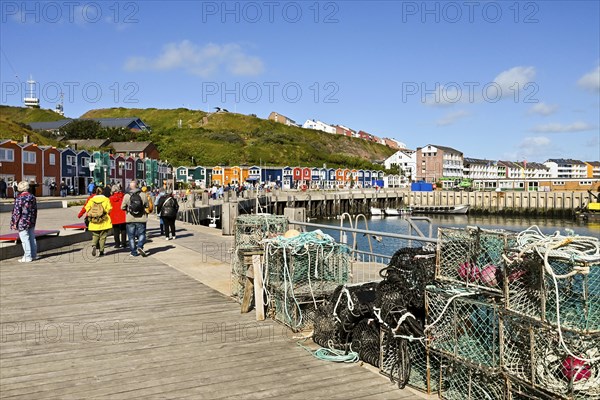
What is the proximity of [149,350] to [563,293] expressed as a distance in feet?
13.8

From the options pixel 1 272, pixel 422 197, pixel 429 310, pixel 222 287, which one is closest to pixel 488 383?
pixel 429 310

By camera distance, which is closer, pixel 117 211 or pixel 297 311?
pixel 297 311

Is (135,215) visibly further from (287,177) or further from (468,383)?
(287,177)

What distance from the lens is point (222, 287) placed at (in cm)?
893

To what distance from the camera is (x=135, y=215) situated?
11.8 meters

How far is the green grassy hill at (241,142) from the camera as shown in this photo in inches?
4518

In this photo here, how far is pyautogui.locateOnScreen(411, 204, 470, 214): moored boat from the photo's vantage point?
66500 mm

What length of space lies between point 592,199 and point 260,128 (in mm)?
113747

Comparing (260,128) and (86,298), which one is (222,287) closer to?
(86,298)

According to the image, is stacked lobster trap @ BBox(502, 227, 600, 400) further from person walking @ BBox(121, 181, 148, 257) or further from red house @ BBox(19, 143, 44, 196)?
red house @ BBox(19, 143, 44, 196)

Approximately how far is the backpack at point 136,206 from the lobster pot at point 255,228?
14.0ft

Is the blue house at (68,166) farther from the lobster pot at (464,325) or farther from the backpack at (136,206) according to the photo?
→ the lobster pot at (464,325)

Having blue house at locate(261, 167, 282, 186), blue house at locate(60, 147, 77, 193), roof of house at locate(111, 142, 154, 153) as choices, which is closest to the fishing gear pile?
blue house at locate(60, 147, 77, 193)

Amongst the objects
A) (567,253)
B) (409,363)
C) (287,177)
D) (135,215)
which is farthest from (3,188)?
(287,177)
